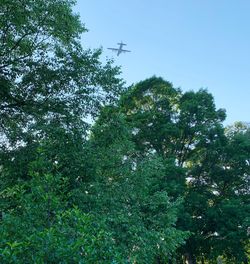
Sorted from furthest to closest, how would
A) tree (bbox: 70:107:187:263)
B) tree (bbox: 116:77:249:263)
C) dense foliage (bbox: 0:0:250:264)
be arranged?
tree (bbox: 116:77:249:263)
tree (bbox: 70:107:187:263)
dense foliage (bbox: 0:0:250:264)

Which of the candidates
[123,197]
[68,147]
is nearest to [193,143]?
[123,197]

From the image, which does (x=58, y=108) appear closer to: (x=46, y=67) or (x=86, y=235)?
(x=46, y=67)

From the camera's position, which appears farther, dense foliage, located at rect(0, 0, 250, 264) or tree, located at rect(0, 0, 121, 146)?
tree, located at rect(0, 0, 121, 146)

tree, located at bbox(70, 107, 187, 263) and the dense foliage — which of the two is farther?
tree, located at bbox(70, 107, 187, 263)

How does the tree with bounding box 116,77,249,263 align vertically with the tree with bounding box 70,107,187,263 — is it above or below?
above

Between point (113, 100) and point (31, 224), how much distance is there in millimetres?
7660

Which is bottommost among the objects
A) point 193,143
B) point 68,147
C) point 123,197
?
point 123,197

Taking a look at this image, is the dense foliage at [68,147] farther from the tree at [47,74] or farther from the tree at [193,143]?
the tree at [193,143]

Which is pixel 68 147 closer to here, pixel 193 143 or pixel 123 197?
pixel 123 197

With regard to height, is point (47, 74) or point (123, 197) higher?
point (47, 74)

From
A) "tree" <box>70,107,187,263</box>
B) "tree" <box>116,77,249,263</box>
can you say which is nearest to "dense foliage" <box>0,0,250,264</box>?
"tree" <box>70,107,187,263</box>

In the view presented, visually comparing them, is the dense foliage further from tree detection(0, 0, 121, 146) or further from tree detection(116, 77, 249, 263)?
tree detection(116, 77, 249, 263)

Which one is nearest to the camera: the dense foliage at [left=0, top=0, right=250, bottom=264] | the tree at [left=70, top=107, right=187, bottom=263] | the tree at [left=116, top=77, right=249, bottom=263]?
the dense foliage at [left=0, top=0, right=250, bottom=264]

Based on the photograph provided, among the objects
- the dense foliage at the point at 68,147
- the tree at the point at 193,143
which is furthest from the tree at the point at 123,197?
the tree at the point at 193,143
